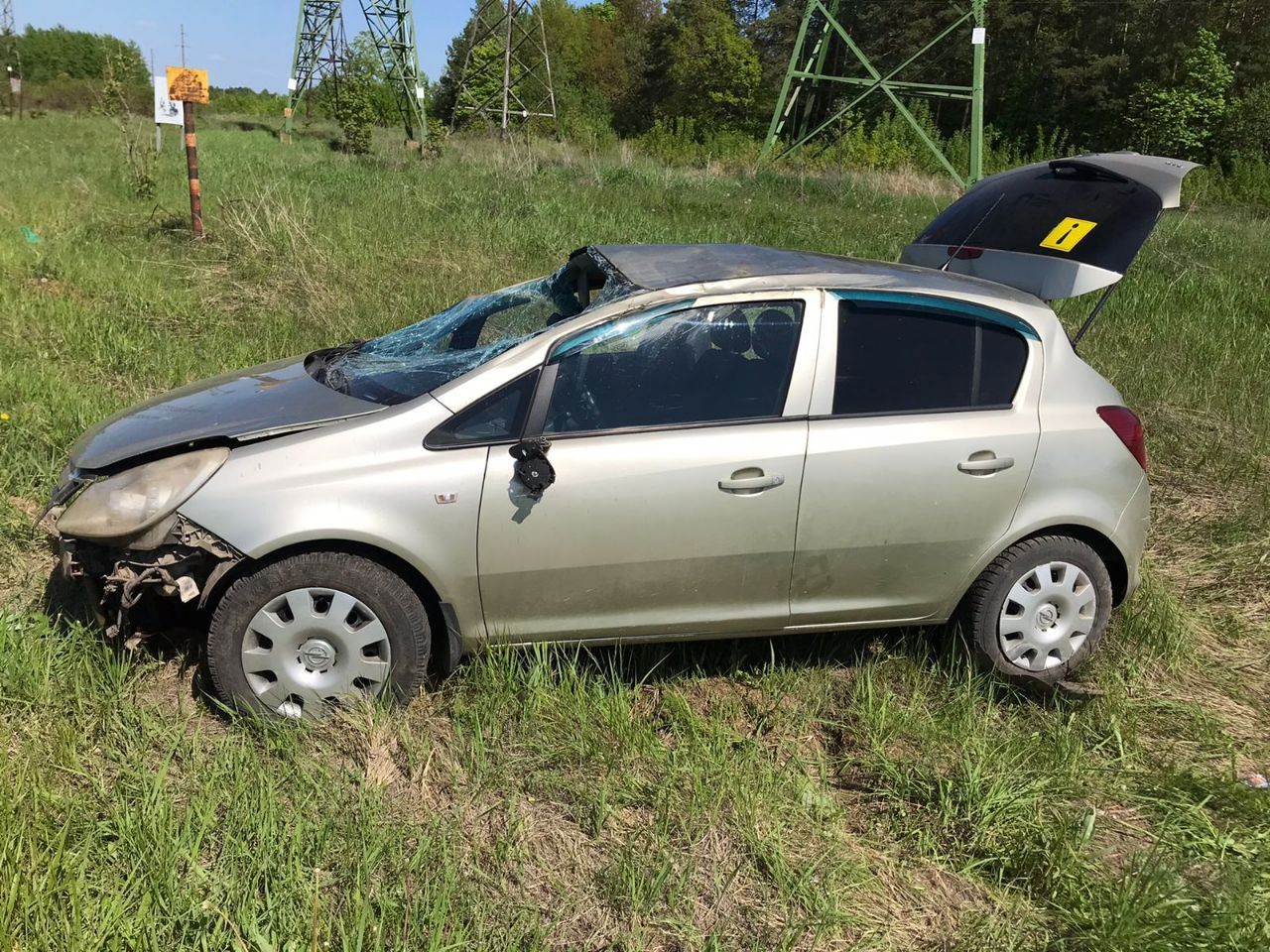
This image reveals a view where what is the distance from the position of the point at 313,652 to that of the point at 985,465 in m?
2.41

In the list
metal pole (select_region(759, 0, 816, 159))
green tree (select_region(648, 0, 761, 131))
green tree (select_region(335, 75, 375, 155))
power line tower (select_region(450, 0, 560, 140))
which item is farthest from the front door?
green tree (select_region(648, 0, 761, 131))

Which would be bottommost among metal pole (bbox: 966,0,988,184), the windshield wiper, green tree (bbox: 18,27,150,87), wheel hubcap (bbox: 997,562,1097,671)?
wheel hubcap (bbox: 997,562,1097,671)

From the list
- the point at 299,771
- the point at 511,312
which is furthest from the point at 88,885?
the point at 511,312

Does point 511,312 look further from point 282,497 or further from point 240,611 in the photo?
point 240,611

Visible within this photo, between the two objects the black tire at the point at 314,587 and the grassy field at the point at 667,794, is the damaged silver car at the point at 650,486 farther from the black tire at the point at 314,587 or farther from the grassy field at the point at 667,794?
the grassy field at the point at 667,794

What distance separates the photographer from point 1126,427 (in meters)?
3.56

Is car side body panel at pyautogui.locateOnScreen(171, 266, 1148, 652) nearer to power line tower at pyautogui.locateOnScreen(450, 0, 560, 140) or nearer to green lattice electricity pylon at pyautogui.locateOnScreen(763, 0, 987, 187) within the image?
green lattice electricity pylon at pyautogui.locateOnScreen(763, 0, 987, 187)

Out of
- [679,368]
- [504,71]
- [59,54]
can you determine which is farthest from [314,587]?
[59,54]

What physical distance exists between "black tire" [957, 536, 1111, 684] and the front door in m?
0.81

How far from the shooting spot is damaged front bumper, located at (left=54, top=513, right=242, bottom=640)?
2857 mm

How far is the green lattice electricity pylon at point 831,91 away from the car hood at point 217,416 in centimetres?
1801

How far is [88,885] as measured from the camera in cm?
229

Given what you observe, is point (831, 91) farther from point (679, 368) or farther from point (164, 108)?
point (679, 368)

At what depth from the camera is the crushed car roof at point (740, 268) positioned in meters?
3.43
